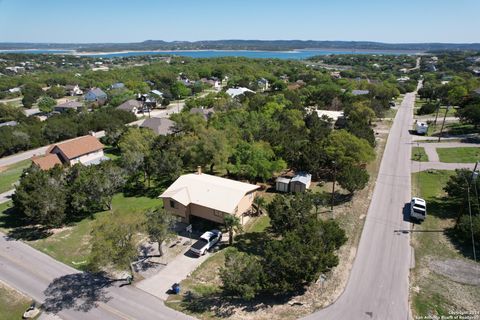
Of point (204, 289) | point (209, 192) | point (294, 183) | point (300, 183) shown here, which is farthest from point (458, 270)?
point (209, 192)

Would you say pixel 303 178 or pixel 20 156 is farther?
pixel 20 156

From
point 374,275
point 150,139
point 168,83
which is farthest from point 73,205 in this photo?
point 168,83

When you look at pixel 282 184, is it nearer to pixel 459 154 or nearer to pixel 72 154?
pixel 72 154

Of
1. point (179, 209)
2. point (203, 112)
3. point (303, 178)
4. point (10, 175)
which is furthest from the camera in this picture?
point (203, 112)

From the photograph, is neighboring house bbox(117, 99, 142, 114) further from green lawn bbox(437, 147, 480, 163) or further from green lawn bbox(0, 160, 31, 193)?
green lawn bbox(437, 147, 480, 163)

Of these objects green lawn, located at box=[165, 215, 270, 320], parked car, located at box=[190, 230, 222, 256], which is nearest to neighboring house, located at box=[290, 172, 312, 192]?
green lawn, located at box=[165, 215, 270, 320]

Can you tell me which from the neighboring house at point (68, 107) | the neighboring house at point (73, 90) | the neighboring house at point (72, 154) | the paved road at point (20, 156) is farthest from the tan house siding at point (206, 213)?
the neighboring house at point (73, 90)

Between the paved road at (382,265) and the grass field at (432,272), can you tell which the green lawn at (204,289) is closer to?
the paved road at (382,265)
